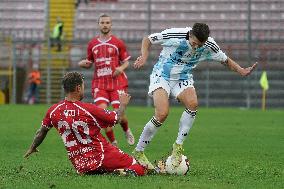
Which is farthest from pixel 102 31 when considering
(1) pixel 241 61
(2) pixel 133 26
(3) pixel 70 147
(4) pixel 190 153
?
(2) pixel 133 26

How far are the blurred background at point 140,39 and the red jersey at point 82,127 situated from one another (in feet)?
67.5

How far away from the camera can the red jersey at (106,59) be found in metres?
15.5

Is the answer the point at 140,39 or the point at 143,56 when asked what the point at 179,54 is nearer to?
the point at 143,56

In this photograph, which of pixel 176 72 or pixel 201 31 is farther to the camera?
pixel 176 72

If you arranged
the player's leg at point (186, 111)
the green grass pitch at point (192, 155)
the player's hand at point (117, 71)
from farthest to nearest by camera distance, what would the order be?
the player's hand at point (117, 71) → the player's leg at point (186, 111) → the green grass pitch at point (192, 155)

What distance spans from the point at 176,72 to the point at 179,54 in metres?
0.23

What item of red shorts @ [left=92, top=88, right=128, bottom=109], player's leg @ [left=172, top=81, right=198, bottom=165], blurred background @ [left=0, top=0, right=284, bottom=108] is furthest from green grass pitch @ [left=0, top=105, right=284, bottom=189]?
blurred background @ [left=0, top=0, right=284, bottom=108]

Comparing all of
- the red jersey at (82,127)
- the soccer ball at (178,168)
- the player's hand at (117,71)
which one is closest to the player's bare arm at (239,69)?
the soccer ball at (178,168)

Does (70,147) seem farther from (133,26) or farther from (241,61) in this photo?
(133,26)

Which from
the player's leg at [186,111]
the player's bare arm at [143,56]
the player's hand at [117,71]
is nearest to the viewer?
the player's bare arm at [143,56]

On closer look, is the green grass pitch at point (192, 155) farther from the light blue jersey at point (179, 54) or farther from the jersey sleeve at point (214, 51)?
the jersey sleeve at point (214, 51)

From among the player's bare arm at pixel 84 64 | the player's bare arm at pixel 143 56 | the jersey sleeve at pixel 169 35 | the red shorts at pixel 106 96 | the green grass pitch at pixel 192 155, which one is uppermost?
the jersey sleeve at pixel 169 35

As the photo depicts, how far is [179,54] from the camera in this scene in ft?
36.4

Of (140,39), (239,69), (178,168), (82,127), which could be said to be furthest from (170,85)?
(140,39)
